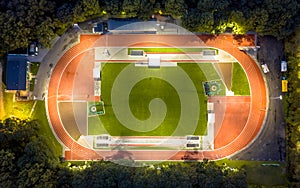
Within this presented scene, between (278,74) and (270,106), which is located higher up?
(278,74)

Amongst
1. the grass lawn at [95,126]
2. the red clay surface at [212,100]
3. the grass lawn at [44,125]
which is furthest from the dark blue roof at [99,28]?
the grass lawn at [44,125]

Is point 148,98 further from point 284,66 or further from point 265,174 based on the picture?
point 284,66

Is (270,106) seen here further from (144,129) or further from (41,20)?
(41,20)

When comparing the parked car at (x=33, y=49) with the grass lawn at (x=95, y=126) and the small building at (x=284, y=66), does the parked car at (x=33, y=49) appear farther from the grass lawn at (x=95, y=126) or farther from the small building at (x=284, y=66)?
the small building at (x=284, y=66)

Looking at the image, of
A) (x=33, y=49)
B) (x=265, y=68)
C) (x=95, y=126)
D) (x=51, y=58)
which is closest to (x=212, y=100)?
(x=265, y=68)

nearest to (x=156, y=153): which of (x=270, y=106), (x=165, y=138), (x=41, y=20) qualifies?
(x=165, y=138)
